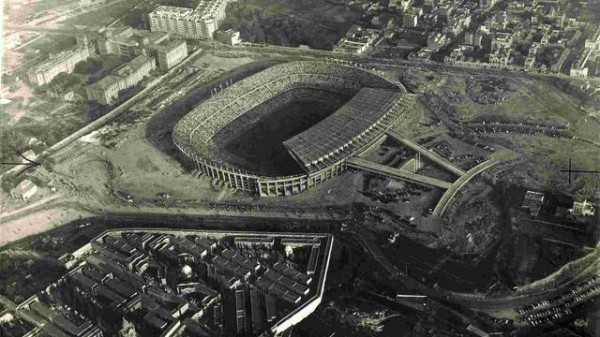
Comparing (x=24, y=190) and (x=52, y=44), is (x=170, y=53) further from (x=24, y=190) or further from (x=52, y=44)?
(x=24, y=190)

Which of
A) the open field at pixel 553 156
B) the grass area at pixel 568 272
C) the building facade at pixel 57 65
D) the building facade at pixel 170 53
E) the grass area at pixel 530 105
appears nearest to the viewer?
the grass area at pixel 568 272

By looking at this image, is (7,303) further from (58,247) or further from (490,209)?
(490,209)

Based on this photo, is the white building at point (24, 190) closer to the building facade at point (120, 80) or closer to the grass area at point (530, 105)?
the building facade at point (120, 80)

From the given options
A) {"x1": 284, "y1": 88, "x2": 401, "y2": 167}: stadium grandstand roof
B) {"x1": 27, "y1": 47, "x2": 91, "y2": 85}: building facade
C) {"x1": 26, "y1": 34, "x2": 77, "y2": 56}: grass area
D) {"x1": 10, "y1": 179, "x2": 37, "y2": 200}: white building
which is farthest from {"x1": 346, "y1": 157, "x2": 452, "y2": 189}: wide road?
{"x1": 26, "y1": 34, "x2": 77, "y2": 56}: grass area

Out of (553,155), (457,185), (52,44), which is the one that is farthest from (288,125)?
(52,44)

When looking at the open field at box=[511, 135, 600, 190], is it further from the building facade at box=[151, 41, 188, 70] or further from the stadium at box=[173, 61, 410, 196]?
the building facade at box=[151, 41, 188, 70]

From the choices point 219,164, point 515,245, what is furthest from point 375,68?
point 515,245

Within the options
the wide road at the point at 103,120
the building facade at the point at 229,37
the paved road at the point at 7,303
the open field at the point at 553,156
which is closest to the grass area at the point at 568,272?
the open field at the point at 553,156
